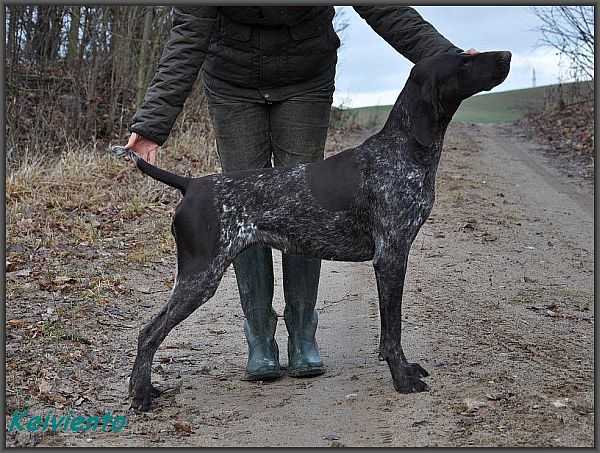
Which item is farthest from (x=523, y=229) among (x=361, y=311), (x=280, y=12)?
(x=280, y=12)

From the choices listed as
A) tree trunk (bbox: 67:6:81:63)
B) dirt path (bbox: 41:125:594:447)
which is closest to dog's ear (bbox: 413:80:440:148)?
dirt path (bbox: 41:125:594:447)

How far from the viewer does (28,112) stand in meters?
15.2

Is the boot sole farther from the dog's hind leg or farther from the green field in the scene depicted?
the green field

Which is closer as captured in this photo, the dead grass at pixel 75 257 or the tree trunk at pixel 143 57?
the dead grass at pixel 75 257

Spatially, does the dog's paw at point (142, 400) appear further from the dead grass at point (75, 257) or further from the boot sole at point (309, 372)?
the boot sole at point (309, 372)

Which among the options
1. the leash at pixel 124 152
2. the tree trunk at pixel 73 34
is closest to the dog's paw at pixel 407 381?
the leash at pixel 124 152

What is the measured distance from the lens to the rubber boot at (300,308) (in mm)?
5328

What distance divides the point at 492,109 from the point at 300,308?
2289 centimetres

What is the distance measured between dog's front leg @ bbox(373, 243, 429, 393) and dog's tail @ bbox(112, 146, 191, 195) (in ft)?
3.77

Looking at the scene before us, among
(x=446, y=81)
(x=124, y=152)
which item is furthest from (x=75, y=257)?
(x=446, y=81)

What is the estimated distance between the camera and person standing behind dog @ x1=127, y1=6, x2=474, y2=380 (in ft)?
16.3

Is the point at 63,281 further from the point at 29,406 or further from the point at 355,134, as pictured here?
the point at 355,134

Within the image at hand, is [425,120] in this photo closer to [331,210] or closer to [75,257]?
[331,210]

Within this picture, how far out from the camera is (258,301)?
17.6 feet
